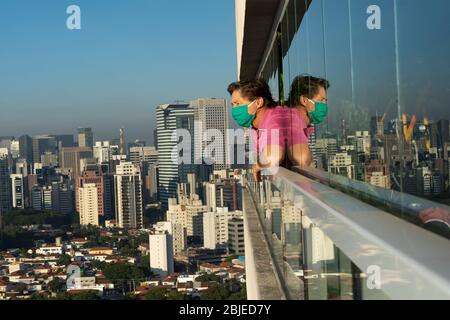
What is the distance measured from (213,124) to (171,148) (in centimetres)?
112

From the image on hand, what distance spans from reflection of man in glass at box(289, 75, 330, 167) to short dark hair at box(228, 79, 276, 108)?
1.14 ft

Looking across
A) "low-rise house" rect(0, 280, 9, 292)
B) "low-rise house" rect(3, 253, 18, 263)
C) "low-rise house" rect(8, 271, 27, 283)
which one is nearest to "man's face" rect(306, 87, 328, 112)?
"low-rise house" rect(0, 280, 9, 292)

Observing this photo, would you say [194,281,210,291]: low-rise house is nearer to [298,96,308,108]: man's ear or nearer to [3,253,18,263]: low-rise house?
[298,96,308,108]: man's ear

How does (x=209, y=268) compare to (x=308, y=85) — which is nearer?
(x=308, y=85)

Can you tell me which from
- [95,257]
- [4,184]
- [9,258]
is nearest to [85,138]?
[4,184]

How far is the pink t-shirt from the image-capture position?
386 centimetres

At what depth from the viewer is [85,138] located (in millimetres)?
13289

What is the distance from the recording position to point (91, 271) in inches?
415

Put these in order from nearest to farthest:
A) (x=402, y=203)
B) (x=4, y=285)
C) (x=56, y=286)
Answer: (x=402, y=203), (x=56, y=286), (x=4, y=285)

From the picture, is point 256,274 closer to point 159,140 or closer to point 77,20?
point 77,20

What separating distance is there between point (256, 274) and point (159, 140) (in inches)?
419

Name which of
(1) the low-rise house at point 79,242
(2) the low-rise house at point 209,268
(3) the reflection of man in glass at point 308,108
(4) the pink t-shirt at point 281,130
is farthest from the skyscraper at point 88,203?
(3) the reflection of man in glass at point 308,108

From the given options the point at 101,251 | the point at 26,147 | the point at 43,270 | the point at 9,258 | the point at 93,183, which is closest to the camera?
the point at 43,270

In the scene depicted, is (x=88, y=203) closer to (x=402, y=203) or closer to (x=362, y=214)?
(x=402, y=203)
